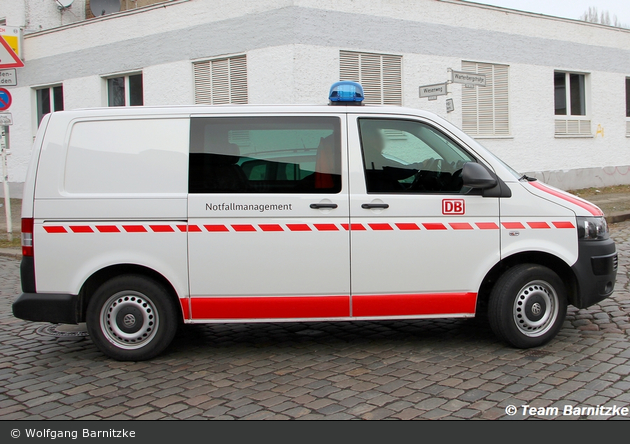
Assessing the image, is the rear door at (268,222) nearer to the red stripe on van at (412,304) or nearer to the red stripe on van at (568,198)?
the red stripe on van at (412,304)

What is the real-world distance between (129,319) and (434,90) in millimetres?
9594

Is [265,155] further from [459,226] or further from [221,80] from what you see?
[221,80]

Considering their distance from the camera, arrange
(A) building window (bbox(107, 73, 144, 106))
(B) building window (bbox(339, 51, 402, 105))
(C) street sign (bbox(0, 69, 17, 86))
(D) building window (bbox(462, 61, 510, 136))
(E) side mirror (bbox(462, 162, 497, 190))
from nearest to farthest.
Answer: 1. (E) side mirror (bbox(462, 162, 497, 190))
2. (C) street sign (bbox(0, 69, 17, 86))
3. (B) building window (bbox(339, 51, 402, 105))
4. (D) building window (bbox(462, 61, 510, 136))
5. (A) building window (bbox(107, 73, 144, 106))

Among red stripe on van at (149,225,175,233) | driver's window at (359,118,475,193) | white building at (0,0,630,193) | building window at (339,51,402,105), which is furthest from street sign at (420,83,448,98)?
red stripe on van at (149,225,175,233)

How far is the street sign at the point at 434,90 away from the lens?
42.9ft

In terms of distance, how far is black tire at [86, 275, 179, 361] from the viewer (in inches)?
200

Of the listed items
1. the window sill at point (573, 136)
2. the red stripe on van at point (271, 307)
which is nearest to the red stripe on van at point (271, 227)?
the red stripe on van at point (271, 307)

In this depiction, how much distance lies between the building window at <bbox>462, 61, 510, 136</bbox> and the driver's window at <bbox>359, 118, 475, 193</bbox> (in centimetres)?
1265

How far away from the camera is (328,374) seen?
4.73m

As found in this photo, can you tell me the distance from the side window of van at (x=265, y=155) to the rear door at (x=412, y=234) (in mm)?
205

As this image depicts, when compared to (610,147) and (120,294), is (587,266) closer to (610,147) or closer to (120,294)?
(120,294)

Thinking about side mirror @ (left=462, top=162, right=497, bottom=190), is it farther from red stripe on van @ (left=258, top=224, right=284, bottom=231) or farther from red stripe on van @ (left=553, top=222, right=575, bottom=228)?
red stripe on van @ (left=258, top=224, right=284, bottom=231)

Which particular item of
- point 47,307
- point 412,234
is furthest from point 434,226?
point 47,307

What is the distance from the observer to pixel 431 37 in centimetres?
1666
